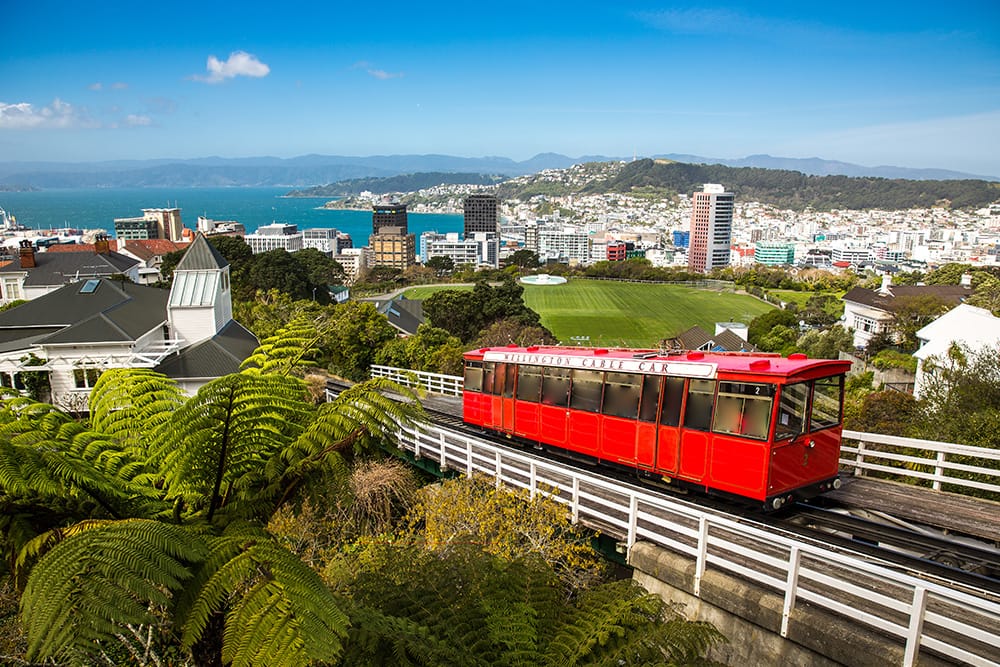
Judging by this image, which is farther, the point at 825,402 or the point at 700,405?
the point at 700,405

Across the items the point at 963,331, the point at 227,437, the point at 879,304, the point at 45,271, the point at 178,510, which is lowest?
the point at 879,304

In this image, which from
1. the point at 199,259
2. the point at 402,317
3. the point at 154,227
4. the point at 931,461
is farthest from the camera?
the point at 154,227

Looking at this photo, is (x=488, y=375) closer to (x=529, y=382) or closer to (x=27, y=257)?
(x=529, y=382)

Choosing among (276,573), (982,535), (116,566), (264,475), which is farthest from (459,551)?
(982,535)

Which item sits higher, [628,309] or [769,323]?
[769,323]

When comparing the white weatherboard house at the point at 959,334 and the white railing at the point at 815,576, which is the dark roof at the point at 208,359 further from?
the white weatherboard house at the point at 959,334

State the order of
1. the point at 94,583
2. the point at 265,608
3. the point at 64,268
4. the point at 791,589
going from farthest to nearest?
the point at 64,268 → the point at 791,589 → the point at 265,608 → the point at 94,583

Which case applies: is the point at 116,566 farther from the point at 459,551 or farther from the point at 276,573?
the point at 459,551

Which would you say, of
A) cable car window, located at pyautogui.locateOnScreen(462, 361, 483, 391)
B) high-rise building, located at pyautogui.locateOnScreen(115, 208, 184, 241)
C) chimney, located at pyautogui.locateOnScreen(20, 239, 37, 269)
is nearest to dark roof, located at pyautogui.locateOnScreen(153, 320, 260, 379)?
cable car window, located at pyautogui.locateOnScreen(462, 361, 483, 391)

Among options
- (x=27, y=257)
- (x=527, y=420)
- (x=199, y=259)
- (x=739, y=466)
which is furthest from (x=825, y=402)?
(x=27, y=257)

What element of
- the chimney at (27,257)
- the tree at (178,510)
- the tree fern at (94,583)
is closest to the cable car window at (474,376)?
the tree at (178,510)
